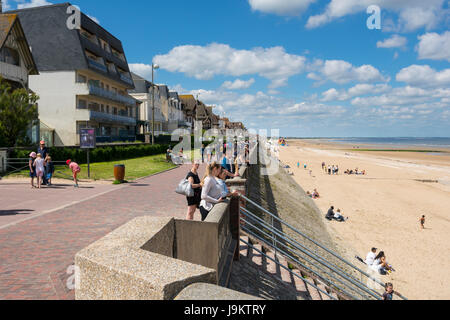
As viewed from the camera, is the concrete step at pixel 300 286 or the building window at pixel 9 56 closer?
the concrete step at pixel 300 286

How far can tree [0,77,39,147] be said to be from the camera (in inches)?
828

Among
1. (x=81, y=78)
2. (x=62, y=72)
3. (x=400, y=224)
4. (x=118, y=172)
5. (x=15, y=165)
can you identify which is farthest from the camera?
(x=81, y=78)

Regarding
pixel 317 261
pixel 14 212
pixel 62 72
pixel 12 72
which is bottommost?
pixel 317 261

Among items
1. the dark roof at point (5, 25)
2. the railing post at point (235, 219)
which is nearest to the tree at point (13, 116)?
the dark roof at point (5, 25)

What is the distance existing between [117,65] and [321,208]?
34.4 metres

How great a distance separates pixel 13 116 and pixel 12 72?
636cm

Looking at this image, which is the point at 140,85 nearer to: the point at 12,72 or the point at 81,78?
the point at 81,78

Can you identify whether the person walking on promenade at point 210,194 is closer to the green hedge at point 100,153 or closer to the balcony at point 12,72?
the green hedge at point 100,153

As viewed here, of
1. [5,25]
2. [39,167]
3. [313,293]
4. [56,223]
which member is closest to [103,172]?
[39,167]

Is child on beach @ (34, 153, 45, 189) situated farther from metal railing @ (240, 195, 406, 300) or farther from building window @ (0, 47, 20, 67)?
building window @ (0, 47, 20, 67)

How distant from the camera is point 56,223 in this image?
9008 millimetres

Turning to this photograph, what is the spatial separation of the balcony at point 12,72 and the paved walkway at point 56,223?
1295 cm

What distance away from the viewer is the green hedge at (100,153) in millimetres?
21641

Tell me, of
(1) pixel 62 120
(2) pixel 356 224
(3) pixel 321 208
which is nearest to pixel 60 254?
(2) pixel 356 224
